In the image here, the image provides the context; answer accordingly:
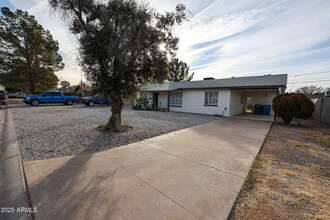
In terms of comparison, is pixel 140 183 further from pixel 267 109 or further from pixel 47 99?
pixel 47 99

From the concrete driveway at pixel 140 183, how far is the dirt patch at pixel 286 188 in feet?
0.64

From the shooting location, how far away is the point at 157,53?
5562 mm

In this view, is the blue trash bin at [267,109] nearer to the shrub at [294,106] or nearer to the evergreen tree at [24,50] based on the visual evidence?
the shrub at [294,106]

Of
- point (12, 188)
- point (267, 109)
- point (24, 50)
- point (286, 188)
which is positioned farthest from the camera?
point (24, 50)

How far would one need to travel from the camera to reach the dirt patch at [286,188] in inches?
74.9

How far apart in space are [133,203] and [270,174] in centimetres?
278

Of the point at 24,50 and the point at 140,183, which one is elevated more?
the point at 24,50

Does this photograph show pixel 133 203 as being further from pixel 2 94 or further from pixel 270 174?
pixel 2 94

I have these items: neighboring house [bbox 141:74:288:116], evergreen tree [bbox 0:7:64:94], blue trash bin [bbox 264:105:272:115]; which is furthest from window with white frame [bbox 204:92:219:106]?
evergreen tree [bbox 0:7:64:94]

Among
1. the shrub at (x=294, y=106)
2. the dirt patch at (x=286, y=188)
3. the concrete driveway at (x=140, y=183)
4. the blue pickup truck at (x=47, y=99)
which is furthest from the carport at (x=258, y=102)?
the blue pickup truck at (x=47, y=99)

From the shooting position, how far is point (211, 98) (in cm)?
1249

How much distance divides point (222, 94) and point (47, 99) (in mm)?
19017

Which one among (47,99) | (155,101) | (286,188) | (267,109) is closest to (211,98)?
(267,109)

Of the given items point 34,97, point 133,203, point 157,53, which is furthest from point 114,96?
point 34,97
